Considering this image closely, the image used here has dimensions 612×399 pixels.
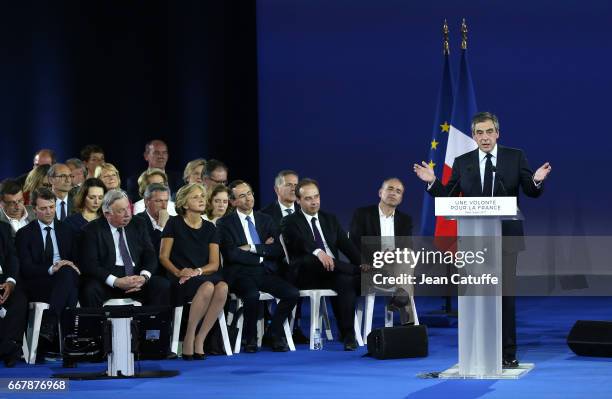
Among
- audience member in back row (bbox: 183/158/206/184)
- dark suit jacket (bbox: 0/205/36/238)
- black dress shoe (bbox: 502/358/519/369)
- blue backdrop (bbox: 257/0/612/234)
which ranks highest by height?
blue backdrop (bbox: 257/0/612/234)

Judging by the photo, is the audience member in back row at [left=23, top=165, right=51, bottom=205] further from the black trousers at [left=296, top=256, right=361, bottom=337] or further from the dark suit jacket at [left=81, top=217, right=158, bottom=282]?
the black trousers at [left=296, top=256, right=361, bottom=337]

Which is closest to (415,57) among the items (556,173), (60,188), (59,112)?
(556,173)

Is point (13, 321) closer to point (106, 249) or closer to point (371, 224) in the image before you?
point (106, 249)

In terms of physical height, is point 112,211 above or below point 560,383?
above

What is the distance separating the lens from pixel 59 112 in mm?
11203

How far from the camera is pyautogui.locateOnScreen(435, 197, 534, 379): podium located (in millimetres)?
6332

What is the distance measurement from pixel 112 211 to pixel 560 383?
3.15 m

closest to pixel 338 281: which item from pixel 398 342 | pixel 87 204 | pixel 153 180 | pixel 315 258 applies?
pixel 315 258

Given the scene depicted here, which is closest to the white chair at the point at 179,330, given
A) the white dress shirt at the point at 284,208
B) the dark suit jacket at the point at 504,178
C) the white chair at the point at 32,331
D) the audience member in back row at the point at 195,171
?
the white chair at the point at 32,331

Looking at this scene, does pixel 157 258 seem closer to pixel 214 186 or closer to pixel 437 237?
pixel 214 186

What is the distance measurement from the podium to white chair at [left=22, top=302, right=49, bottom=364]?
281 cm

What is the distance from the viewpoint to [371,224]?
866 cm

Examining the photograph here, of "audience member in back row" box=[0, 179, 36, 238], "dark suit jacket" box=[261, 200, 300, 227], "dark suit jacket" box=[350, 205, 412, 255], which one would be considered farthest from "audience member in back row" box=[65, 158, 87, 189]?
"dark suit jacket" box=[350, 205, 412, 255]

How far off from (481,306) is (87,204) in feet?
10.3
